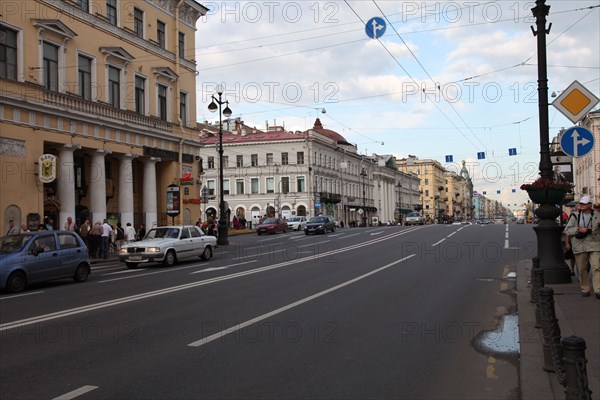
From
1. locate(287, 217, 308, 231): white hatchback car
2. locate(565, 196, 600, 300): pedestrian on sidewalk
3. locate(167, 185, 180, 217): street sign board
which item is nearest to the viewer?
locate(565, 196, 600, 300): pedestrian on sidewalk

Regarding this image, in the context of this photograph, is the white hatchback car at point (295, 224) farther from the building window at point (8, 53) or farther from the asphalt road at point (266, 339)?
the asphalt road at point (266, 339)

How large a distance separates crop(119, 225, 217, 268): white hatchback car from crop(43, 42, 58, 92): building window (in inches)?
380

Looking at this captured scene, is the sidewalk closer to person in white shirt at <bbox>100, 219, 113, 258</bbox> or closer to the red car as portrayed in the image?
person in white shirt at <bbox>100, 219, 113, 258</bbox>

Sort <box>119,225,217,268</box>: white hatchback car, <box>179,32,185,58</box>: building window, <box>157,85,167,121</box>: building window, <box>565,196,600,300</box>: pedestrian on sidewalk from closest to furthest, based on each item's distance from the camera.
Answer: <box>565,196,600,300</box>: pedestrian on sidewalk, <box>119,225,217,268</box>: white hatchback car, <box>157,85,167,121</box>: building window, <box>179,32,185,58</box>: building window

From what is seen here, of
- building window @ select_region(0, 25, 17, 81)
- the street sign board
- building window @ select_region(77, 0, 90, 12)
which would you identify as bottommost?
the street sign board

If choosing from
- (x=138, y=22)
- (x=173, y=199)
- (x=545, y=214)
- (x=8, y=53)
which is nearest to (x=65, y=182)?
(x=8, y=53)

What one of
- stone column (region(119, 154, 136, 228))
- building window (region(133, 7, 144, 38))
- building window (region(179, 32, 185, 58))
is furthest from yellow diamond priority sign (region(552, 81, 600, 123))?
building window (region(179, 32, 185, 58))

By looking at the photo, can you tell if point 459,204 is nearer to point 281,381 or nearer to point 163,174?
point 163,174

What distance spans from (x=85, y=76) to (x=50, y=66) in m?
2.69

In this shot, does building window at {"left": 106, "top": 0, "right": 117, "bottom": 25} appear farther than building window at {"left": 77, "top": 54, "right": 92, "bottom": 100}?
Yes

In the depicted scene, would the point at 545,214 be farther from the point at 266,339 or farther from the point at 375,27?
the point at 375,27

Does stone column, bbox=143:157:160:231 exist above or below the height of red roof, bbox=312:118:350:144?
below

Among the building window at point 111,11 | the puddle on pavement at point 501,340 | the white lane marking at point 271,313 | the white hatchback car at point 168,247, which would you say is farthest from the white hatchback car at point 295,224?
the puddle on pavement at point 501,340

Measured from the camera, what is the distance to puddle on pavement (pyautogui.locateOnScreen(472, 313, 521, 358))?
6909 mm
